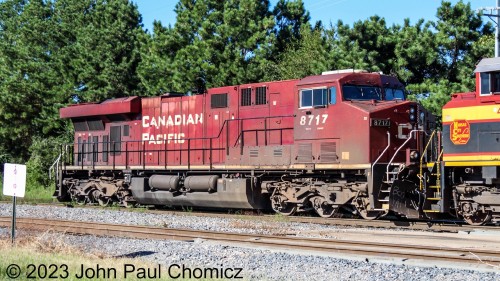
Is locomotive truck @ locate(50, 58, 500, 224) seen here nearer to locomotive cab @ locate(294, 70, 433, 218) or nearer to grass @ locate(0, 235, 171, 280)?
locomotive cab @ locate(294, 70, 433, 218)

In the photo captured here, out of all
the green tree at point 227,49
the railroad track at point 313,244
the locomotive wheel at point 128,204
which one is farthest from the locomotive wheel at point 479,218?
the green tree at point 227,49

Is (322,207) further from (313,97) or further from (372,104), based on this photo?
(372,104)

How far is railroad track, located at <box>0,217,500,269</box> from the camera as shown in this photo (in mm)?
10188

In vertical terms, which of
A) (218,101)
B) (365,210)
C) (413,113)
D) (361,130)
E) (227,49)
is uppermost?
(227,49)

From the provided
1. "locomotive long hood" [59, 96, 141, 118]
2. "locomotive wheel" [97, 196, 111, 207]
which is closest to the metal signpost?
"locomotive long hood" [59, 96, 141, 118]

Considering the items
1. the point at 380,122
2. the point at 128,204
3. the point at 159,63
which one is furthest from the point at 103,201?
the point at 380,122

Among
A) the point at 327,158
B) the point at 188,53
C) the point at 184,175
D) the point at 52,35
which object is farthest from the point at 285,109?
the point at 52,35

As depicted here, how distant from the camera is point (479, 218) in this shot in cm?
1554

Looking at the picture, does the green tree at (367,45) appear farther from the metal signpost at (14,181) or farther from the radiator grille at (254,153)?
the metal signpost at (14,181)

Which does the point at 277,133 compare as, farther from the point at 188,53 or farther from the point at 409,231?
the point at 188,53

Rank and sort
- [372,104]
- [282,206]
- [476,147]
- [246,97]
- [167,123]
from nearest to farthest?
[476,147]
[372,104]
[282,206]
[246,97]
[167,123]

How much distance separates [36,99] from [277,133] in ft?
84.1

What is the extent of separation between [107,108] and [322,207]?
10.3 metres

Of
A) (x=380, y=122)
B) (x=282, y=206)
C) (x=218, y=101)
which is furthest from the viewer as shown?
(x=218, y=101)
